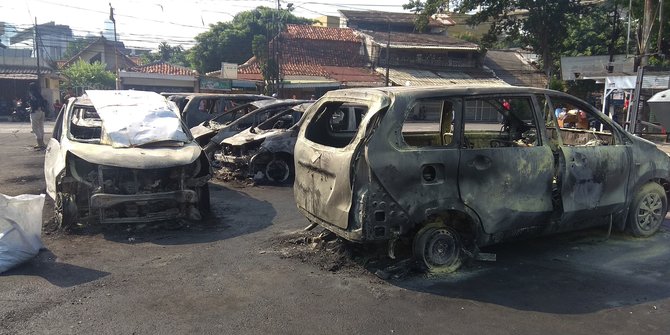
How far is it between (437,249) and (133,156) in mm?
3815


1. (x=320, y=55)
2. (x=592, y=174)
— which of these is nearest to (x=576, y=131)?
(x=592, y=174)

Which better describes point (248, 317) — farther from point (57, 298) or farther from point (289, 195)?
point (289, 195)

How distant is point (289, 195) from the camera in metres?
8.68

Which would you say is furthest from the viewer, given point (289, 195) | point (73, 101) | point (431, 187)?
point (289, 195)

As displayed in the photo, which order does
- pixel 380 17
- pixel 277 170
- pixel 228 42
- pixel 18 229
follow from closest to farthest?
pixel 18 229, pixel 277 170, pixel 228 42, pixel 380 17

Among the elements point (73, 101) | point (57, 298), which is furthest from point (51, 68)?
point (57, 298)

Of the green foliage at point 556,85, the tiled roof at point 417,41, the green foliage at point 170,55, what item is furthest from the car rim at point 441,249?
the green foliage at point 170,55

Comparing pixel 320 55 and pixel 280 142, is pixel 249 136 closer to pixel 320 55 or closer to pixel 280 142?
pixel 280 142

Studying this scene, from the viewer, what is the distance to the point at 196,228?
6445mm

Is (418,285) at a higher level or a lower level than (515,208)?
lower

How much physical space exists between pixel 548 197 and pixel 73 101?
695 cm

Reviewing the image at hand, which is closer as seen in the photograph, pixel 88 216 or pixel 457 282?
pixel 457 282

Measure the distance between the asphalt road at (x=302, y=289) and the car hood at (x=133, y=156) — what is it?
2.82ft

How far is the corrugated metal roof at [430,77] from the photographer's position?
122 feet
